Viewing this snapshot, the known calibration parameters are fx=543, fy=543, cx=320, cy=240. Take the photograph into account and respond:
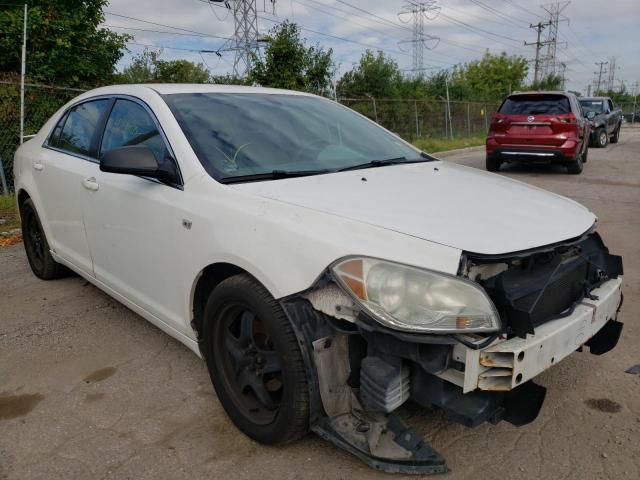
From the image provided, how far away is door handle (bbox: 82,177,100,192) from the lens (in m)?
3.36

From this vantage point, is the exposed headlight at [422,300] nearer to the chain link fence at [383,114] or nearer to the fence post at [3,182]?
the fence post at [3,182]

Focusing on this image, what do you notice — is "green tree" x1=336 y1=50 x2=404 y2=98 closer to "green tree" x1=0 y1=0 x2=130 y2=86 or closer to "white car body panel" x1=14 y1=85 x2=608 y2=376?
"green tree" x1=0 y1=0 x2=130 y2=86

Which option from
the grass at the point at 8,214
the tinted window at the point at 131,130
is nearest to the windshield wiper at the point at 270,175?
the tinted window at the point at 131,130

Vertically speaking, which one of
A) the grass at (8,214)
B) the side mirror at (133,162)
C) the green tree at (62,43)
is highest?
the green tree at (62,43)

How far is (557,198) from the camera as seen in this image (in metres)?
2.88

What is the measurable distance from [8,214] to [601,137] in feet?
58.1

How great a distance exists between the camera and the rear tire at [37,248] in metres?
4.53

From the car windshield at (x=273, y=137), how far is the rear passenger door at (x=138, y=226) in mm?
206

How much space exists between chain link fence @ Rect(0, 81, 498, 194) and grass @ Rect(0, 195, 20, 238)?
2.49 feet

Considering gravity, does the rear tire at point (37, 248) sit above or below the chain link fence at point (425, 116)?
below

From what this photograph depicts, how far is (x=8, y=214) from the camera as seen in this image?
24.5 feet

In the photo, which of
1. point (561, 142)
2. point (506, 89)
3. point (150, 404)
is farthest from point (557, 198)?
point (506, 89)

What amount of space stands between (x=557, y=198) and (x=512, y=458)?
4.42 feet

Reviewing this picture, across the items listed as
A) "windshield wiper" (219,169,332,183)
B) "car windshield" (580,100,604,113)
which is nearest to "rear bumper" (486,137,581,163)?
"windshield wiper" (219,169,332,183)
